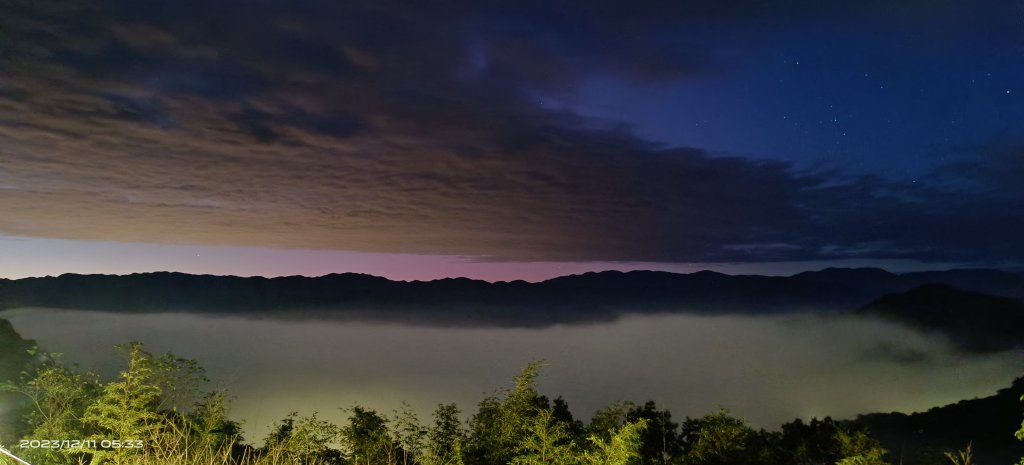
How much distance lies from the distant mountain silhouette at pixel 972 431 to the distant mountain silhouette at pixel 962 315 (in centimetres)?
6789

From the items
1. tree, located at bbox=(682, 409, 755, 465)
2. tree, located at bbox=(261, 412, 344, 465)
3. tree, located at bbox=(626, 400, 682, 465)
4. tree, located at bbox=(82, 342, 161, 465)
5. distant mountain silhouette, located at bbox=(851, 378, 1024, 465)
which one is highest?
tree, located at bbox=(82, 342, 161, 465)

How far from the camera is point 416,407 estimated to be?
110m

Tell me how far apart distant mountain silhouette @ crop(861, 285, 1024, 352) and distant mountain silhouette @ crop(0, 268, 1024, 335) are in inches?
384

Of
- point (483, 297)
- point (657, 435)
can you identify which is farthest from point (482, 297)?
point (657, 435)

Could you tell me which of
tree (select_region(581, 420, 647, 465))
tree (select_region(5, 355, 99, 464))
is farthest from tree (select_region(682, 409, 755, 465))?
tree (select_region(5, 355, 99, 464))

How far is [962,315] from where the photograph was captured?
12544cm

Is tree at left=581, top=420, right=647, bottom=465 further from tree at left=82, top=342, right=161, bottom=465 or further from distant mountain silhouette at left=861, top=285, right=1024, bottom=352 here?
distant mountain silhouette at left=861, top=285, right=1024, bottom=352

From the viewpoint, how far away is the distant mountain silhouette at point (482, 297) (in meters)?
158

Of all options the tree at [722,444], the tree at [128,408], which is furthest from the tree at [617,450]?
the tree at [722,444]

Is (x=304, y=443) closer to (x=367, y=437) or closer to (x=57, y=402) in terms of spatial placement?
(x=57, y=402)

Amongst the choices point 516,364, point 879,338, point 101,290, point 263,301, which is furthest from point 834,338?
point 101,290

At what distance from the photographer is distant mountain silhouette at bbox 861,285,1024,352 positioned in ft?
375

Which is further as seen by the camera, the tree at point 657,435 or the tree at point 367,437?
the tree at point 657,435

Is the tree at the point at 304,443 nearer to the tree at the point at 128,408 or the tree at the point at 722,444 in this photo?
the tree at the point at 128,408
